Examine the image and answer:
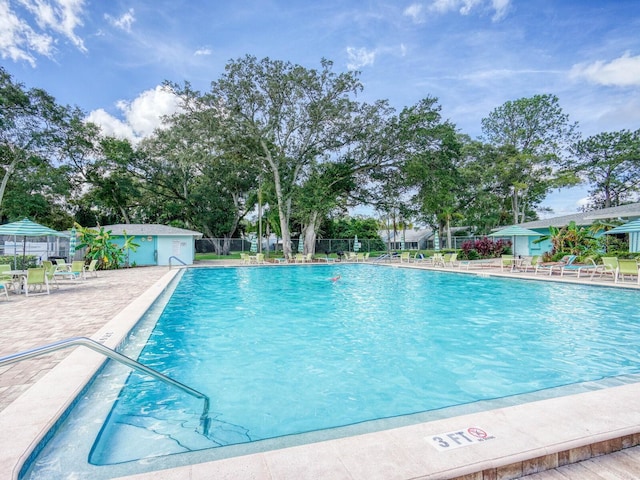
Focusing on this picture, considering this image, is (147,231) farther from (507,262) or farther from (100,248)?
(507,262)

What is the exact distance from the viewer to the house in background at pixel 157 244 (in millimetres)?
22828

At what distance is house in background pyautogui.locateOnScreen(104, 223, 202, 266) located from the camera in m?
22.8

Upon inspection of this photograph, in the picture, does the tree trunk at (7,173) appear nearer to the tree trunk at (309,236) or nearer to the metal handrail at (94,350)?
the tree trunk at (309,236)

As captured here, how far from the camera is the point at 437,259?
2050 cm

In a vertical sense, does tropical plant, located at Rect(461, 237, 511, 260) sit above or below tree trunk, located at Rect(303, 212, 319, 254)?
below

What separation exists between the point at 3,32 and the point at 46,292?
1844 centimetres

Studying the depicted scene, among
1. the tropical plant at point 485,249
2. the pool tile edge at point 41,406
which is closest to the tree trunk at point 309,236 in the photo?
the tropical plant at point 485,249

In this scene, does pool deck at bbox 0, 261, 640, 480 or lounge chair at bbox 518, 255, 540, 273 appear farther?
lounge chair at bbox 518, 255, 540, 273

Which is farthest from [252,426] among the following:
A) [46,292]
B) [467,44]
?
[467,44]

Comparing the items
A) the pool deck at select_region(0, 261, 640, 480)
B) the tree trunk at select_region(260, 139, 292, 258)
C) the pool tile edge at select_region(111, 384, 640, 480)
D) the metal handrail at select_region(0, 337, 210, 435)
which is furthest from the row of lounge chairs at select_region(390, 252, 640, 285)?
the metal handrail at select_region(0, 337, 210, 435)

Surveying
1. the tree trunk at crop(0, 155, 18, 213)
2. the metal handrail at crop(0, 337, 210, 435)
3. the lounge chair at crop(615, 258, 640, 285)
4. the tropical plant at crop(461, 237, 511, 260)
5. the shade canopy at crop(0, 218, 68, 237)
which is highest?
the tree trunk at crop(0, 155, 18, 213)

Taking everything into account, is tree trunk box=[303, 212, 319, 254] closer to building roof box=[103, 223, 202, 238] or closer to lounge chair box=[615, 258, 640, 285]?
building roof box=[103, 223, 202, 238]

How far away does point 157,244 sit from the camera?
23391mm

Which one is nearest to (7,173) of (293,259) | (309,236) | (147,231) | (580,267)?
(147,231)
